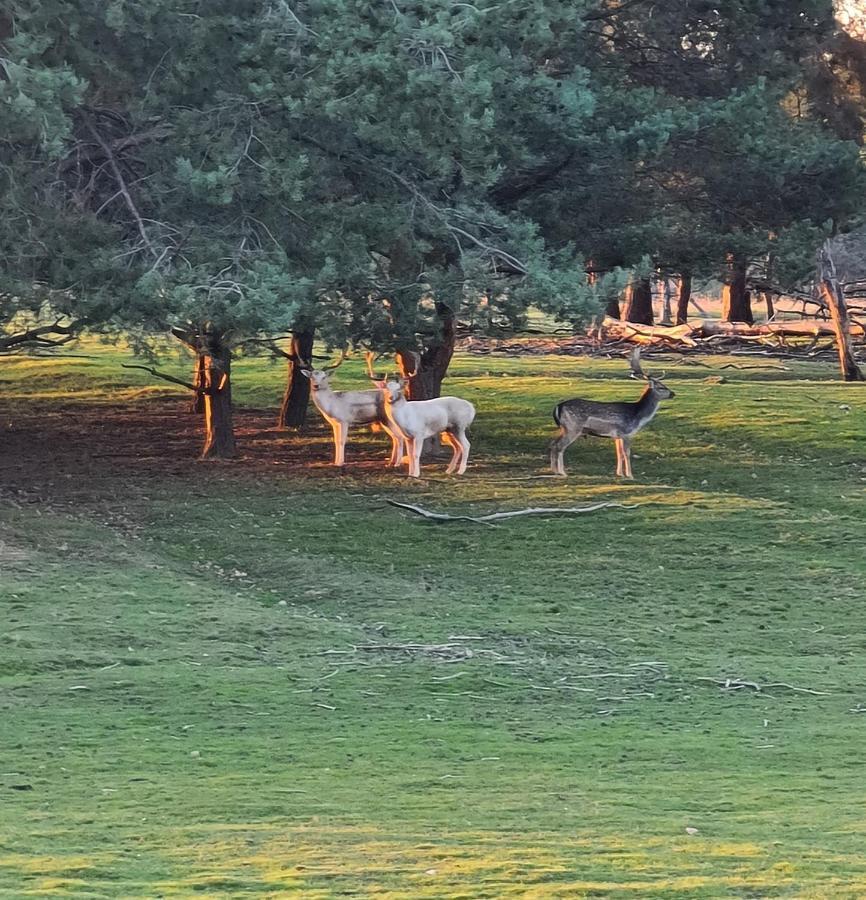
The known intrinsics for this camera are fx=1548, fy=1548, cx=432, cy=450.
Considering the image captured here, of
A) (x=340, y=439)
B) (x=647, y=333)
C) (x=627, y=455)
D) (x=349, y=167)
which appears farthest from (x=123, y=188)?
(x=647, y=333)

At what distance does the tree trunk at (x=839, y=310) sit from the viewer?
28.8 m

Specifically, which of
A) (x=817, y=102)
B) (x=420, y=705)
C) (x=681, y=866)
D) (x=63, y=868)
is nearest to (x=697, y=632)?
(x=420, y=705)

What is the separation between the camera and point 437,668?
1195cm

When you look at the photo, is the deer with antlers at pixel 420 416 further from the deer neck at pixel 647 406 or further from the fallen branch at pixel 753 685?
the fallen branch at pixel 753 685

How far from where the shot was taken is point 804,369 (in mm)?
32375

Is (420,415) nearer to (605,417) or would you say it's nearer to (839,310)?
(605,417)

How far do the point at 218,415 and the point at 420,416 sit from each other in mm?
3724

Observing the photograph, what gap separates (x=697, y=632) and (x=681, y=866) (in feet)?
23.7

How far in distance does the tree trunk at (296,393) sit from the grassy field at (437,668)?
86 centimetres

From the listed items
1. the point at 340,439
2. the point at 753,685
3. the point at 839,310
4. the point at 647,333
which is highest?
the point at 839,310

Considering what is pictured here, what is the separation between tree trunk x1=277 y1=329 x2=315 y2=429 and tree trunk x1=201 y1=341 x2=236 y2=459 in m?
2.22

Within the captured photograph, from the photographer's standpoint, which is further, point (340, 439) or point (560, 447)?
point (340, 439)

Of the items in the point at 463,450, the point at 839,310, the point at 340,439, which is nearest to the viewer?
the point at 463,450

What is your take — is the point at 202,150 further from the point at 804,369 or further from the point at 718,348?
the point at 718,348
